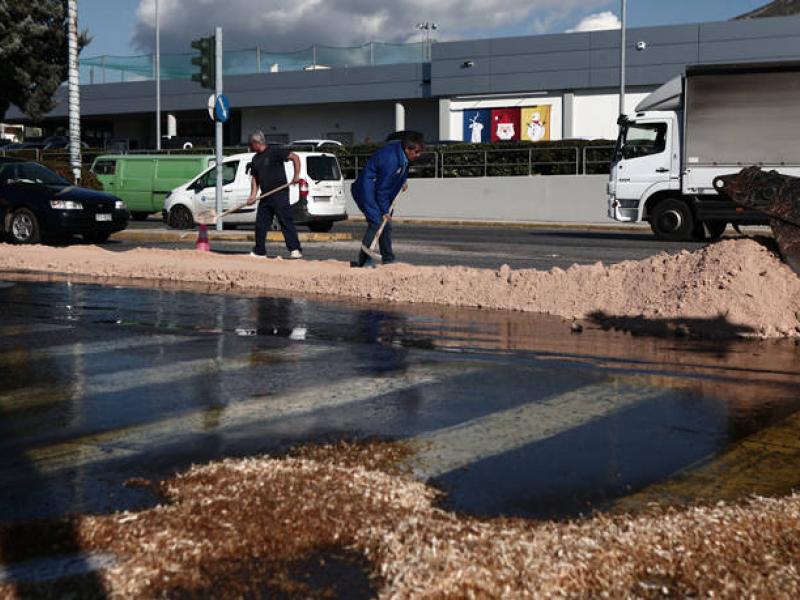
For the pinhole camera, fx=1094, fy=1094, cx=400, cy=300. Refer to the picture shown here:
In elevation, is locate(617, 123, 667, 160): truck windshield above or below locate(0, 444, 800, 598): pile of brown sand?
above

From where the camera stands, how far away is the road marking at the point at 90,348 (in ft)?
25.2

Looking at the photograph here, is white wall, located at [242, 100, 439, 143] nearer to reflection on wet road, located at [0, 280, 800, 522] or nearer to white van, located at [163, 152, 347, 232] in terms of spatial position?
white van, located at [163, 152, 347, 232]

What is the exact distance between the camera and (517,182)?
34.6m

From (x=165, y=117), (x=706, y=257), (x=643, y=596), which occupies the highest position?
(x=165, y=117)

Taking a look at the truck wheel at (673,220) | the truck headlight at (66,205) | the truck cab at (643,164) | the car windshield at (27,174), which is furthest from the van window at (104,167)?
the truck wheel at (673,220)

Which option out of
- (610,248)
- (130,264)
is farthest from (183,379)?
(610,248)

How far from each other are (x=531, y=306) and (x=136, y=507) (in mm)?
6969

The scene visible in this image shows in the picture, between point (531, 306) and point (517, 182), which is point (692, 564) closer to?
point (531, 306)

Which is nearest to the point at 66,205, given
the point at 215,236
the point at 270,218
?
the point at 215,236

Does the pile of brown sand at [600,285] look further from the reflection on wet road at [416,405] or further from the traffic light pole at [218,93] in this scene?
the traffic light pole at [218,93]

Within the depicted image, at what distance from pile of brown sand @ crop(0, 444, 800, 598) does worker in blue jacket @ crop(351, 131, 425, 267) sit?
28.5 feet

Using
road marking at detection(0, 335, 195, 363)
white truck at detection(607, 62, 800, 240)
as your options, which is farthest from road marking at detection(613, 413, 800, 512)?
white truck at detection(607, 62, 800, 240)

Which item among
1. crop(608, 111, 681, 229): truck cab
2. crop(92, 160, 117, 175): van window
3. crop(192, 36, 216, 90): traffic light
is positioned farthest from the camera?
crop(92, 160, 117, 175): van window

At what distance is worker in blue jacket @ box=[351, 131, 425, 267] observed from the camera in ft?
42.0
